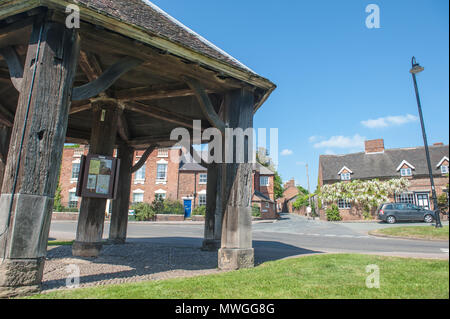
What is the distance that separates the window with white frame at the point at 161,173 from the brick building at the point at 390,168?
19073 mm

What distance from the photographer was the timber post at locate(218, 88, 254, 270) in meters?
5.58

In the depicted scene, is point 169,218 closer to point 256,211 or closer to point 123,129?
point 256,211

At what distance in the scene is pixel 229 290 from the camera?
12.0ft

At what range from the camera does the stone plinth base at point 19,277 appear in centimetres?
336

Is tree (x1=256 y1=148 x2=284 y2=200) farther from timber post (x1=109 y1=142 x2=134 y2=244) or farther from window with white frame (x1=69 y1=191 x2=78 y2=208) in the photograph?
timber post (x1=109 y1=142 x2=134 y2=244)

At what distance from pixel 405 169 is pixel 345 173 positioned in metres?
6.16

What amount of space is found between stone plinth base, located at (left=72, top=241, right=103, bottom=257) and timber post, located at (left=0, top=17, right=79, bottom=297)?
312 centimetres

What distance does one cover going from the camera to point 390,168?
3281cm

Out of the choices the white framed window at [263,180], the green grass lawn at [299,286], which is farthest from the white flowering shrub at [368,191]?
the green grass lawn at [299,286]

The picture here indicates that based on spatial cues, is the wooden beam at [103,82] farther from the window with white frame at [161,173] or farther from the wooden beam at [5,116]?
the window with white frame at [161,173]

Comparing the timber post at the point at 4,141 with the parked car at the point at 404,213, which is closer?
the timber post at the point at 4,141

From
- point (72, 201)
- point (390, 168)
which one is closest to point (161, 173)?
point (72, 201)
